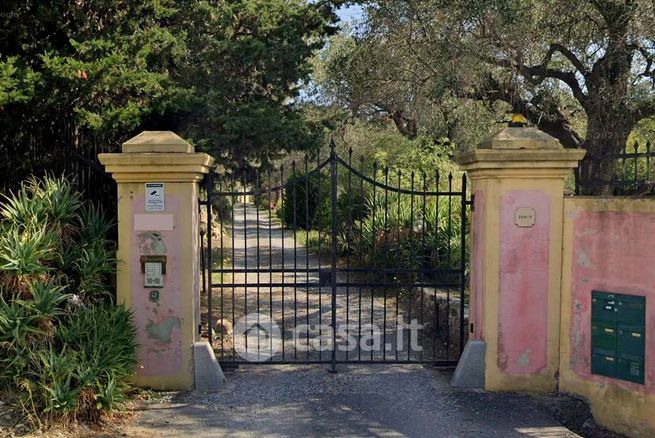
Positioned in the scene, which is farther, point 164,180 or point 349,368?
point 349,368

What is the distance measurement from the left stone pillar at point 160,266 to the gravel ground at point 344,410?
0.38m

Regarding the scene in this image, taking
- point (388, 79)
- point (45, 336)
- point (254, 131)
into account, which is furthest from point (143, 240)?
point (388, 79)

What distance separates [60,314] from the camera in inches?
211

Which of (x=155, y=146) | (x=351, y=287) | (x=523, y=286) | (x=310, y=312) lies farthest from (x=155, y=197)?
(x=351, y=287)

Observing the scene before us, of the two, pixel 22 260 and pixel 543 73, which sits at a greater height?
pixel 543 73

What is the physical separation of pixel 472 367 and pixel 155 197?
141 inches

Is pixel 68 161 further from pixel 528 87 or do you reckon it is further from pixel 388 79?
pixel 528 87

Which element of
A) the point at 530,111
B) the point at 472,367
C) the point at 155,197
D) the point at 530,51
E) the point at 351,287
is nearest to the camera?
the point at 155,197

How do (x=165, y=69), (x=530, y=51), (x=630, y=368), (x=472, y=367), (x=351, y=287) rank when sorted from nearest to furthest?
(x=630, y=368)
(x=472, y=367)
(x=165, y=69)
(x=530, y=51)
(x=351, y=287)

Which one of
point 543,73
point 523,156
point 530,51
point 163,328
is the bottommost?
point 163,328

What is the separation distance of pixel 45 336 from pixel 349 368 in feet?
10.4

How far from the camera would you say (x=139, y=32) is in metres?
7.15

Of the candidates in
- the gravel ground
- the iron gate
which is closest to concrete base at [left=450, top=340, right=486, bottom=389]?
the gravel ground

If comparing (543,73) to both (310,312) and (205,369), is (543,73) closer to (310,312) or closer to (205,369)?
(310,312)
